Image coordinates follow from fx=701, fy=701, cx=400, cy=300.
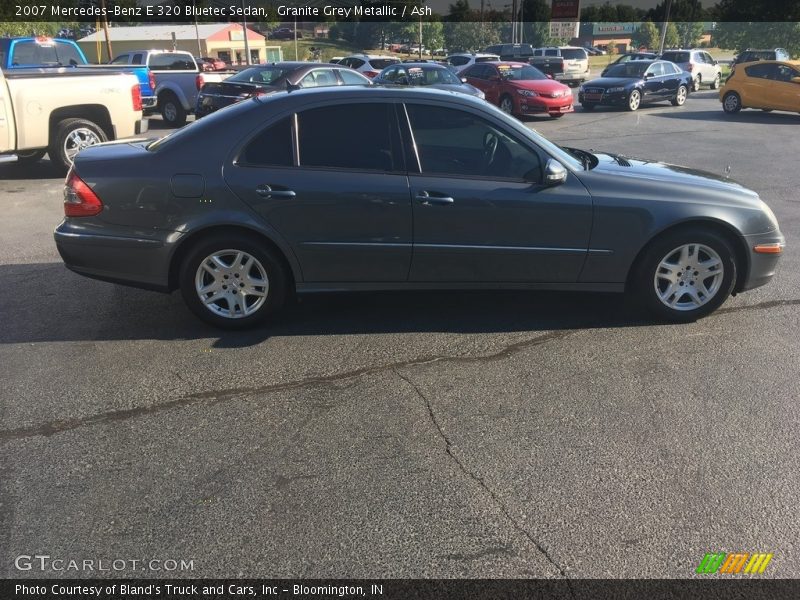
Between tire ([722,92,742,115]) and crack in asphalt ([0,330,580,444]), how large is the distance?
62.1ft

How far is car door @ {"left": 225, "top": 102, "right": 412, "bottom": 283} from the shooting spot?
4629 mm

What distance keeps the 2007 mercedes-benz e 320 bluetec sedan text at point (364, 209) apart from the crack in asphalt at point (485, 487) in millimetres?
1109

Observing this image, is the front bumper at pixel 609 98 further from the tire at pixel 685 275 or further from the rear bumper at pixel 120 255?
the rear bumper at pixel 120 255

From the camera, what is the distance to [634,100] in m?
21.2

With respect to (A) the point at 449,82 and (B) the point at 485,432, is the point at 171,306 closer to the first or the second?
(B) the point at 485,432

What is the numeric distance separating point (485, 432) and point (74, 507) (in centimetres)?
195

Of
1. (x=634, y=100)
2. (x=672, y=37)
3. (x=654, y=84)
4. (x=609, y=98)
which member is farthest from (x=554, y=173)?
(x=672, y=37)

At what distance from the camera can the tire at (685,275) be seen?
4871 millimetres

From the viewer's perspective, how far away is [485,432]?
11.9 feet

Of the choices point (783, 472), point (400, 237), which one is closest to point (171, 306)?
point (400, 237)

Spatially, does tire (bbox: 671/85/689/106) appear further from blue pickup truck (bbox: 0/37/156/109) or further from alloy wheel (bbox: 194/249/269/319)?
alloy wheel (bbox: 194/249/269/319)

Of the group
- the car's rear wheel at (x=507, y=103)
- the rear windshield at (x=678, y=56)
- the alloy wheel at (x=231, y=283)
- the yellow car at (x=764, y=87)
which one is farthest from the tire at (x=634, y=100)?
the alloy wheel at (x=231, y=283)

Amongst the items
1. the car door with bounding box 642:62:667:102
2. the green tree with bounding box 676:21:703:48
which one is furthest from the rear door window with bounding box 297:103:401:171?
the green tree with bounding box 676:21:703:48

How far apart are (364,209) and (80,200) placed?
1.93 metres
